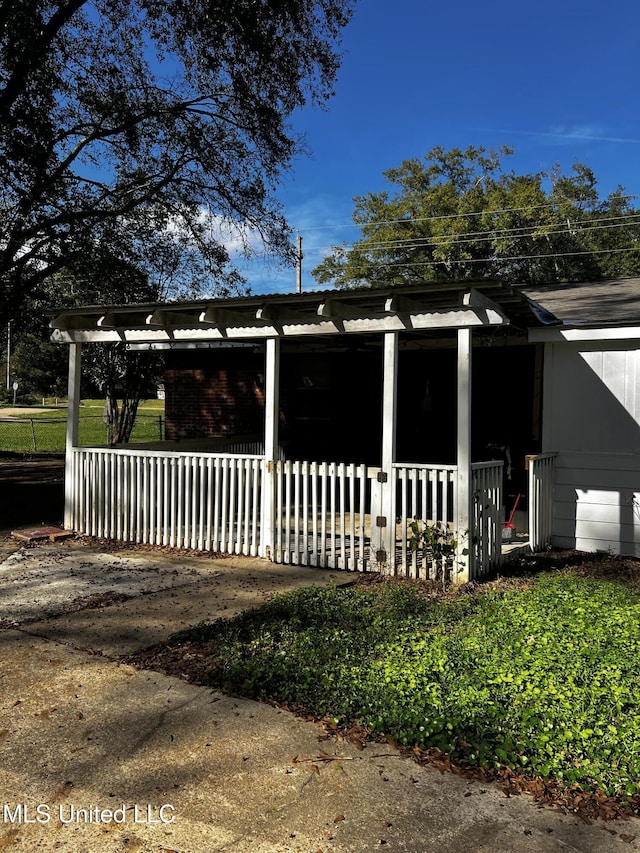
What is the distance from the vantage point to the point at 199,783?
3.15 metres

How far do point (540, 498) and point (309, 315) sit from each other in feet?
11.1

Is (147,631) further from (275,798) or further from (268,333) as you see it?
(268,333)

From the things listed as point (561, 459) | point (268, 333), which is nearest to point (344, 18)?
point (268, 333)

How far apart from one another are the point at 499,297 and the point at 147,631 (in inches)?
175

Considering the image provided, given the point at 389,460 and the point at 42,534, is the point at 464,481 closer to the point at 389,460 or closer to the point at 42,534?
the point at 389,460

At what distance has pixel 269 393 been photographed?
26.3ft

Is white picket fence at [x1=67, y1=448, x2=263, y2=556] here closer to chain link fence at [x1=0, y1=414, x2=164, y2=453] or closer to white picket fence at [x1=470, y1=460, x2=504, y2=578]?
white picket fence at [x1=470, y1=460, x2=504, y2=578]

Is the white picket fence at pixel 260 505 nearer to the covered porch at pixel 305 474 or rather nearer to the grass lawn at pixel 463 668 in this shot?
the covered porch at pixel 305 474

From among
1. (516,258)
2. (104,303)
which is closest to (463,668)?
(104,303)

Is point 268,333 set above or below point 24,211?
below

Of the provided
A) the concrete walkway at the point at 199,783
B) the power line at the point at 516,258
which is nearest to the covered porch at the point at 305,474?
the concrete walkway at the point at 199,783

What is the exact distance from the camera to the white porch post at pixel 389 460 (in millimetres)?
7121

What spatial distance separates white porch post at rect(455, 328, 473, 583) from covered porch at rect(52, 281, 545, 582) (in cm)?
1

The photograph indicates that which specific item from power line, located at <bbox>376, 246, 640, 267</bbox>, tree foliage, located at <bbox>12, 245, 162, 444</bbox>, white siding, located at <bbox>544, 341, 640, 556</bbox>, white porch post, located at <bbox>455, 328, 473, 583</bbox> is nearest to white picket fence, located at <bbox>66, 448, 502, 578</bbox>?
white porch post, located at <bbox>455, 328, 473, 583</bbox>
